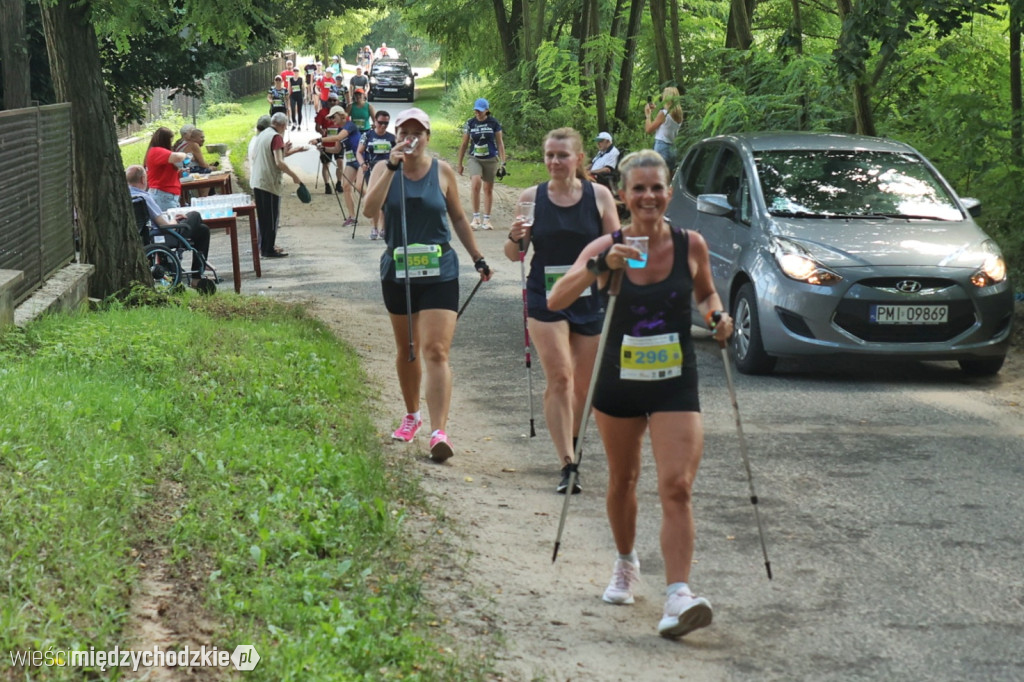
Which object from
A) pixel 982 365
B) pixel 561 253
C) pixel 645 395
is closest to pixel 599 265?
pixel 645 395

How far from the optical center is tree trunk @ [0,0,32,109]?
17.7 metres

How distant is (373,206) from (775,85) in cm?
1496

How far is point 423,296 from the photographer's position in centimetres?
888

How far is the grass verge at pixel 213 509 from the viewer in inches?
203

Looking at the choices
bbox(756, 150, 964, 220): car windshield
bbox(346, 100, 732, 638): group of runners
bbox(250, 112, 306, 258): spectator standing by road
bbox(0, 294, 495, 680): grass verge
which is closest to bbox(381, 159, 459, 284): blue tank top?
bbox(346, 100, 732, 638): group of runners

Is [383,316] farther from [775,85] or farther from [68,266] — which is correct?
[775,85]

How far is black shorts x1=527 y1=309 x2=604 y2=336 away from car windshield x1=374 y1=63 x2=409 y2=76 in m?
66.5

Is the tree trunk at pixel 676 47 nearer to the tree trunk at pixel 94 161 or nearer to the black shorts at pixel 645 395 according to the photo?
the tree trunk at pixel 94 161

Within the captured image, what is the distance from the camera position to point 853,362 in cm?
1259

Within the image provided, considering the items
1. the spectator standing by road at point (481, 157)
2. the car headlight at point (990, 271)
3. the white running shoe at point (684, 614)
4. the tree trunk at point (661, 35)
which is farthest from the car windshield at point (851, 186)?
the tree trunk at point (661, 35)

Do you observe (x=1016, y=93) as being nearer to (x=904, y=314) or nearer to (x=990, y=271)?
(x=990, y=271)

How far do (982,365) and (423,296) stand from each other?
5143mm

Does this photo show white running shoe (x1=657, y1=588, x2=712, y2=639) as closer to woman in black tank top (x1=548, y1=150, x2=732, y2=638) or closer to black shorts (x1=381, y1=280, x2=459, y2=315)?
woman in black tank top (x1=548, y1=150, x2=732, y2=638)

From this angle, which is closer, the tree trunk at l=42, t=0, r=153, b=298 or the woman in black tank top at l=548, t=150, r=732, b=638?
the woman in black tank top at l=548, t=150, r=732, b=638
